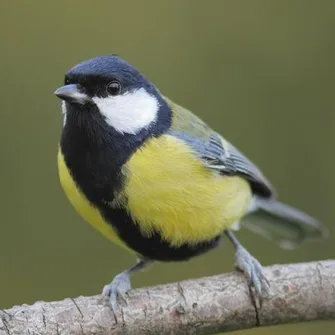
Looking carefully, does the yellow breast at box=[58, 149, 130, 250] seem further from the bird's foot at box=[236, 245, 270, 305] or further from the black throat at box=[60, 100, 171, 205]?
the bird's foot at box=[236, 245, 270, 305]

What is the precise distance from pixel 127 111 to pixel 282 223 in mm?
746

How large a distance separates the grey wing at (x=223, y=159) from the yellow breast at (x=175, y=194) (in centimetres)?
3

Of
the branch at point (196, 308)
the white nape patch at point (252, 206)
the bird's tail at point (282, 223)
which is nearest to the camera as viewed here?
the branch at point (196, 308)

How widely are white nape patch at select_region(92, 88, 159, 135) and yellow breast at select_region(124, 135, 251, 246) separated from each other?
0.16 feet

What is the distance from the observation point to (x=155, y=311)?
1.63 metres

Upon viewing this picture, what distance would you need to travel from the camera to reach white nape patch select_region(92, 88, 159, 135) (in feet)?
5.32

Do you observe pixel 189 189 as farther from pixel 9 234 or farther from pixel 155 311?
pixel 9 234

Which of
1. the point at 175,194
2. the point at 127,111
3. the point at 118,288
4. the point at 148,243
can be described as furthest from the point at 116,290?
the point at 127,111

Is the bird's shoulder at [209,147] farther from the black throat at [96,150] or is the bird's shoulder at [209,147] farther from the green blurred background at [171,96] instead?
the green blurred background at [171,96]

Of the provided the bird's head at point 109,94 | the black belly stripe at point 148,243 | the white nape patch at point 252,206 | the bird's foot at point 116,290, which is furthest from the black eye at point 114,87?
the white nape patch at point 252,206

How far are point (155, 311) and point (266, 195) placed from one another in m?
0.61

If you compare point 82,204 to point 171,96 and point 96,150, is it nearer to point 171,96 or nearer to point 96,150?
point 96,150

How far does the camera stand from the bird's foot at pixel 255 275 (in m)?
1.70

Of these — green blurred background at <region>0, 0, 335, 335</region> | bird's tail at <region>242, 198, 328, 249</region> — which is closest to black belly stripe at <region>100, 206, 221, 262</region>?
bird's tail at <region>242, 198, 328, 249</region>
